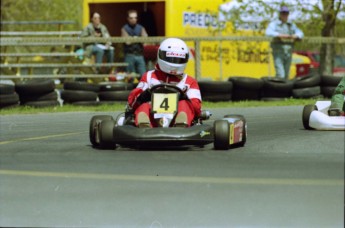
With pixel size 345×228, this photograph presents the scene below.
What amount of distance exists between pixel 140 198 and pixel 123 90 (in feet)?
31.0

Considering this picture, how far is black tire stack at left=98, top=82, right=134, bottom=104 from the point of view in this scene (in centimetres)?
1475

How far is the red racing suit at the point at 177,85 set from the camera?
8320 mm

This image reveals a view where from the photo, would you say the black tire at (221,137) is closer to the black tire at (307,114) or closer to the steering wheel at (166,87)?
the steering wheel at (166,87)

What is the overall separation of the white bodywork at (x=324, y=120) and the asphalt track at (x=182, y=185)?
13cm

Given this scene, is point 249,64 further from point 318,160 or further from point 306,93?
point 318,160

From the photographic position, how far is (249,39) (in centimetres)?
1712

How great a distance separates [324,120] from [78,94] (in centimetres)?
735

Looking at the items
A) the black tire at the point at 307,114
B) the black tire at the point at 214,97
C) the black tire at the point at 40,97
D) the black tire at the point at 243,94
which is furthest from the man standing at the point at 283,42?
the black tire at the point at 307,114

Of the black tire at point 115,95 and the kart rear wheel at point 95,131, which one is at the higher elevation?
the kart rear wheel at point 95,131

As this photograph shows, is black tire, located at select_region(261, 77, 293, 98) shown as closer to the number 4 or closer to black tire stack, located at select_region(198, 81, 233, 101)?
black tire stack, located at select_region(198, 81, 233, 101)

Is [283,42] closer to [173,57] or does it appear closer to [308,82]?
[308,82]

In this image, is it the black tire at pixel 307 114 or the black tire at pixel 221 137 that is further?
the black tire at pixel 307 114

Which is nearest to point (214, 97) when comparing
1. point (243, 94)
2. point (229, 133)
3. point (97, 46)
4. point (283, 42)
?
point (243, 94)

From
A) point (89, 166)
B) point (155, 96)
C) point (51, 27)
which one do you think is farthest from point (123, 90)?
point (51, 27)
